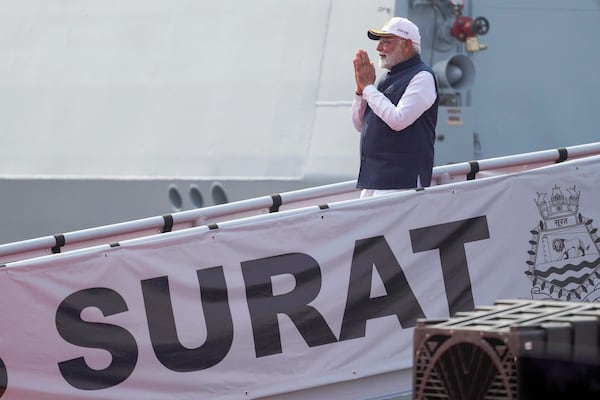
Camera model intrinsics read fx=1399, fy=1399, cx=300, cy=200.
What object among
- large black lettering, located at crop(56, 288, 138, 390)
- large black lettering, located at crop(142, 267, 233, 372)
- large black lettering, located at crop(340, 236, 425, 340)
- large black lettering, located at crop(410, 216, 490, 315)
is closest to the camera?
large black lettering, located at crop(56, 288, 138, 390)

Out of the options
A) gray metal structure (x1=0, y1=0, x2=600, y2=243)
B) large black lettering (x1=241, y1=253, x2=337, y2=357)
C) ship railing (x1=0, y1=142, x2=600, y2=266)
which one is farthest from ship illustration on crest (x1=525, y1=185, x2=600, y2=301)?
gray metal structure (x1=0, y1=0, x2=600, y2=243)

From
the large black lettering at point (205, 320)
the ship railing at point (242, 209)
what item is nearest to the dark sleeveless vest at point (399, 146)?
the ship railing at point (242, 209)

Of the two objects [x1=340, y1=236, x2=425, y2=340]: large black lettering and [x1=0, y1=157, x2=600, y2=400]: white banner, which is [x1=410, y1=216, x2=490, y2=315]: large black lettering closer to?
[x1=0, y1=157, x2=600, y2=400]: white banner

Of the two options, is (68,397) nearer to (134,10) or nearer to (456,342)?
(456,342)

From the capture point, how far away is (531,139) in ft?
36.1

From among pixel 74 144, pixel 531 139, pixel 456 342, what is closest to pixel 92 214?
pixel 74 144

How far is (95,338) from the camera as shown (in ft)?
21.0

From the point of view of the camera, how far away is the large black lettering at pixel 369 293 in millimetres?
6754

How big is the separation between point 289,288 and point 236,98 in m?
4.55

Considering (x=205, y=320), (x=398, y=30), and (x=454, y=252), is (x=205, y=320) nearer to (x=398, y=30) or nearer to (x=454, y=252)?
(x=454, y=252)

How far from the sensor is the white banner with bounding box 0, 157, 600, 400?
6363 millimetres

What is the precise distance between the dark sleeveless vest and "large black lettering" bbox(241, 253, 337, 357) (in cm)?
66

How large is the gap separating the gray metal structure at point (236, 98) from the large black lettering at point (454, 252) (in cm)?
328

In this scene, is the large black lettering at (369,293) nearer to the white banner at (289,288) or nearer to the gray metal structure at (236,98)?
the white banner at (289,288)
